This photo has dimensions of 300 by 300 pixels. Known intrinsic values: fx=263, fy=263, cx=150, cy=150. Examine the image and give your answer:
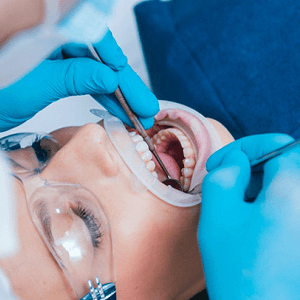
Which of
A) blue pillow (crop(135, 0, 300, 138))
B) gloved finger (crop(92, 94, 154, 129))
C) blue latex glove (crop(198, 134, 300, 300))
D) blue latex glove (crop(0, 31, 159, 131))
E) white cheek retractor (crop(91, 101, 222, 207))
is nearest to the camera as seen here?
blue latex glove (crop(198, 134, 300, 300))

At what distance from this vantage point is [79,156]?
0.69m

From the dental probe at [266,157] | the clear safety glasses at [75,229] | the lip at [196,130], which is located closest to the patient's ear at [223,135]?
the lip at [196,130]

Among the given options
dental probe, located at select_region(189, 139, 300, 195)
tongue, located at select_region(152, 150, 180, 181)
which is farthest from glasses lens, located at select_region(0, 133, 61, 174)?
dental probe, located at select_region(189, 139, 300, 195)

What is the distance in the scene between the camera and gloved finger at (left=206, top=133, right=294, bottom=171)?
2.27ft

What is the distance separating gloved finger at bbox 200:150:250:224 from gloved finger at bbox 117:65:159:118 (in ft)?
1.24

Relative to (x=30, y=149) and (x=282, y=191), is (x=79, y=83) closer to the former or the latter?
(x=30, y=149)

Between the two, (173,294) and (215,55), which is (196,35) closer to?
(215,55)

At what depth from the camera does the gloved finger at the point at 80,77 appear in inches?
32.9

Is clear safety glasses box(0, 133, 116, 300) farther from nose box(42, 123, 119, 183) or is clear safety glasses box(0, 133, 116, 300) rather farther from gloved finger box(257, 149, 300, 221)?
gloved finger box(257, 149, 300, 221)

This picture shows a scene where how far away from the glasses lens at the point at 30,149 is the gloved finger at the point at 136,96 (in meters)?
0.29

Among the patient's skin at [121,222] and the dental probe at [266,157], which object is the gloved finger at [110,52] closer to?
the patient's skin at [121,222]

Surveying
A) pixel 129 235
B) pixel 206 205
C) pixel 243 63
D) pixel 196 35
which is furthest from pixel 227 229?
pixel 196 35

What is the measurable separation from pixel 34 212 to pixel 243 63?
3.10 ft

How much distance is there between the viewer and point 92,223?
0.67 metres
